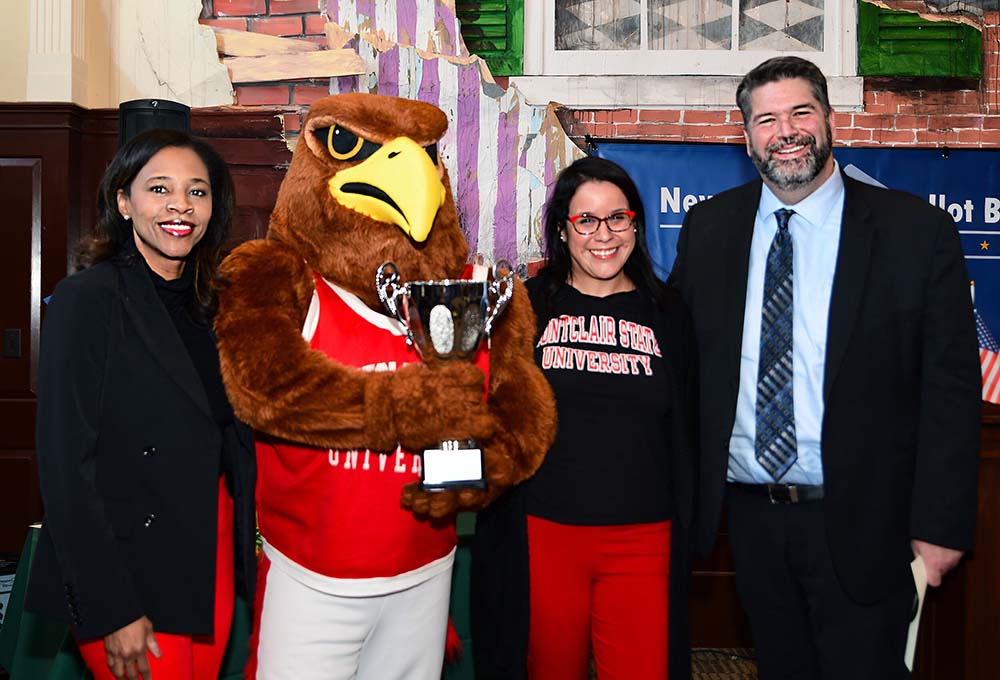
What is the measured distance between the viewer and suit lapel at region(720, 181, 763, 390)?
6.23 ft

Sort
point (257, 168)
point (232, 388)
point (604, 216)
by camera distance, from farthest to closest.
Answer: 1. point (257, 168)
2. point (604, 216)
3. point (232, 388)

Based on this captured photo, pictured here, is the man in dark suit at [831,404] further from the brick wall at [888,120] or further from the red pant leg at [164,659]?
the brick wall at [888,120]

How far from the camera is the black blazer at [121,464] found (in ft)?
4.60

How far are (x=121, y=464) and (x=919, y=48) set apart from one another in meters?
3.68

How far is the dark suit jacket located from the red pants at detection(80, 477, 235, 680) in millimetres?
1208

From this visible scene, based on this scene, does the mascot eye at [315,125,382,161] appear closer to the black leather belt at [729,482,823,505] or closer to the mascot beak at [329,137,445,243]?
the mascot beak at [329,137,445,243]

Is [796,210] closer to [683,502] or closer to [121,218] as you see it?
[683,502]

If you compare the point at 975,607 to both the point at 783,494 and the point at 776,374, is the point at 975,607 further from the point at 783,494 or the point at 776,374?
the point at 776,374

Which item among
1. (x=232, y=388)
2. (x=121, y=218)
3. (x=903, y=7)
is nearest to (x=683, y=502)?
(x=232, y=388)

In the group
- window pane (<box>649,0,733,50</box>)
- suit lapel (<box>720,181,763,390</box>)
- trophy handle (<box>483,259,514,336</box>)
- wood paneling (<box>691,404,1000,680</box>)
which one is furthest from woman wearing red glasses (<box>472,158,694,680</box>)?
window pane (<box>649,0,733,50</box>)

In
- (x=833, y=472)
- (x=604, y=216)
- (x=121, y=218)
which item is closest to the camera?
(x=121, y=218)

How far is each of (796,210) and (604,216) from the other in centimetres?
43

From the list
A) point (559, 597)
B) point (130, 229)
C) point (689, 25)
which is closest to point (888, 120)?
point (689, 25)

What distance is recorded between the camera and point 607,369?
187cm
